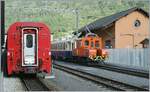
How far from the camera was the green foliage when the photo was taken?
49.3 metres

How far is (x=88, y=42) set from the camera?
117ft

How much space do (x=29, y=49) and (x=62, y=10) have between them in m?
30.9

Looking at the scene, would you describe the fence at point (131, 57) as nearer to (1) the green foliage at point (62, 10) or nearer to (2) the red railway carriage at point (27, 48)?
(1) the green foliage at point (62, 10)

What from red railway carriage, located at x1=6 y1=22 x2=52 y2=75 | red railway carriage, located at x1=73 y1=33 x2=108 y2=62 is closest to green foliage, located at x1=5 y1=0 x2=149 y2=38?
red railway carriage, located at x1=73 y1=33 x2=108 y2=62

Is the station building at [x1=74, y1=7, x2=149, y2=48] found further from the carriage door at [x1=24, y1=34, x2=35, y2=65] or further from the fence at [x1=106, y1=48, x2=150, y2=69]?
the carriage door at [x1=24, y1=34, x2=35, y2=65]

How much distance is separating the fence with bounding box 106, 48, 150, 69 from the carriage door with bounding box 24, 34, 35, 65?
11.7 meters

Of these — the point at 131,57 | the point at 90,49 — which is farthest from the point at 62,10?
the point at 131,57

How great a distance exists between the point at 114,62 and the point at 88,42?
5.05 meters

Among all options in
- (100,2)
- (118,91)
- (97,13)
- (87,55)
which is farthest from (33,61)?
(97,13)

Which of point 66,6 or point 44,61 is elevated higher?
point 66,6

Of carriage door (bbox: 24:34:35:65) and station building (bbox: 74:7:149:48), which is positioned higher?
station building (bbox: 74:7:149:48)

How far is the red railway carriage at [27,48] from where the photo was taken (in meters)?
20.1

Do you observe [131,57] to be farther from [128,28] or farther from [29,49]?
[29,49]

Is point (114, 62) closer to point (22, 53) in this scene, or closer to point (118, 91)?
point (22, 53)
